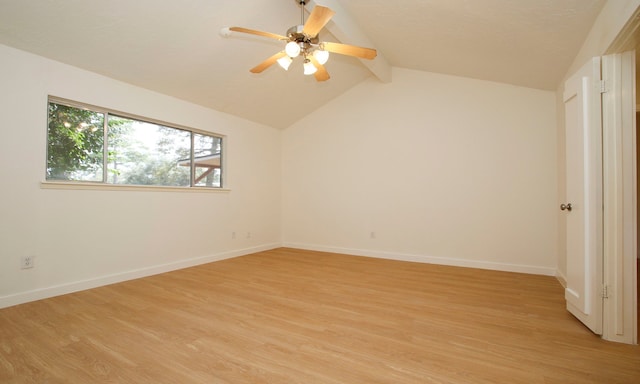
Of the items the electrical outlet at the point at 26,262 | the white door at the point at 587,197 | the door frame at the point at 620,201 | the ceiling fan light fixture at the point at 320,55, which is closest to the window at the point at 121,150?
the electrical outlet at the point at 26,262

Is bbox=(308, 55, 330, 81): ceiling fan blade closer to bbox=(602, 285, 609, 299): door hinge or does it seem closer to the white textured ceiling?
the white textured ceiling

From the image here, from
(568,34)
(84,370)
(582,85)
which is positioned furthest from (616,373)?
(84,370)

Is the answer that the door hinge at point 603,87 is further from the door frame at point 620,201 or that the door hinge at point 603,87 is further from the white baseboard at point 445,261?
the white baseboard at point 445,261

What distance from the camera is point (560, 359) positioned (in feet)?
5.36

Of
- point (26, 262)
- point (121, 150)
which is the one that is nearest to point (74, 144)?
point (121, 150)

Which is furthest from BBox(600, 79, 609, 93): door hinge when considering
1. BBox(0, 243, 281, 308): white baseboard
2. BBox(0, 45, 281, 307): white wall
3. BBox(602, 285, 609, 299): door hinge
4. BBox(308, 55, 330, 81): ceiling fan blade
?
BBox(0, 243, 281, 308): white baseboard

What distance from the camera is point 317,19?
193 cm

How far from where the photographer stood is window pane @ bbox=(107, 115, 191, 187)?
323cm

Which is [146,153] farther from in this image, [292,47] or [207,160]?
[292,47]

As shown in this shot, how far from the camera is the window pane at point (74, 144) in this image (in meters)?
2.77

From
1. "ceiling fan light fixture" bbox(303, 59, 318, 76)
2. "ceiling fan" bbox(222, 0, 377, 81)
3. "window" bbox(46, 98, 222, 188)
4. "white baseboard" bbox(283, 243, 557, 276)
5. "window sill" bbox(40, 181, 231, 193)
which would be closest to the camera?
"ceiling fan" bbox(222, 0, 377, 81)

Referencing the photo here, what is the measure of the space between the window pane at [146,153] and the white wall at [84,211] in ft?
0.65

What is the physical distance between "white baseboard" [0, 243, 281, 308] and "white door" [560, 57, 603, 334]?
4193 millimetres

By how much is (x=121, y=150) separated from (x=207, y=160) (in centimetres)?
121
